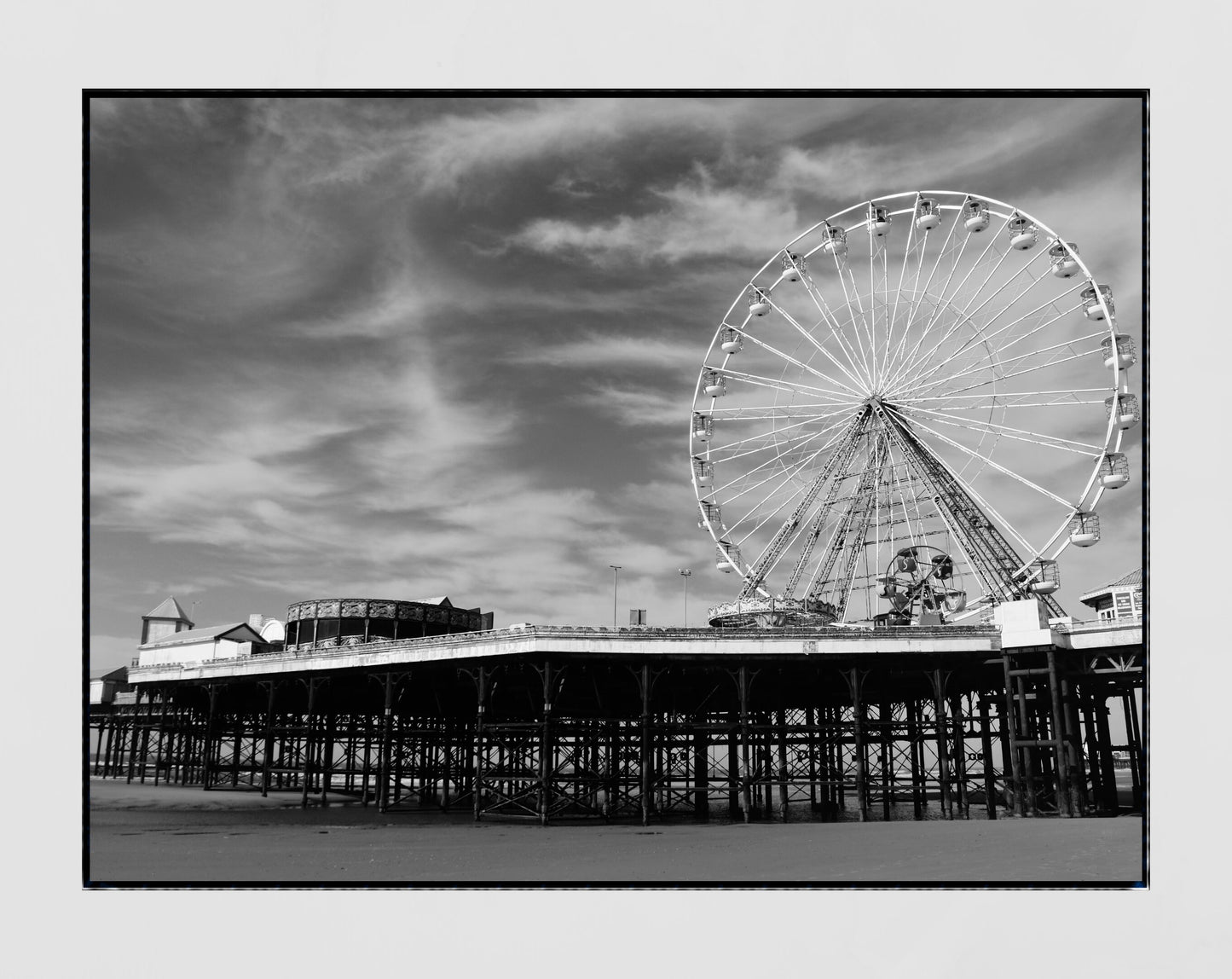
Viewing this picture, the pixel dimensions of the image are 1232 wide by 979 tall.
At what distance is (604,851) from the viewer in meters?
24.1

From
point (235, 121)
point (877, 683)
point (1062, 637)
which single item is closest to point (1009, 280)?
point (1062, 637)

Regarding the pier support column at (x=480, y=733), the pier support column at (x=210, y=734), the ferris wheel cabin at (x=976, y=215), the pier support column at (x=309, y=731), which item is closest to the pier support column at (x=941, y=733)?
the pier support column at (x=480, y=733)

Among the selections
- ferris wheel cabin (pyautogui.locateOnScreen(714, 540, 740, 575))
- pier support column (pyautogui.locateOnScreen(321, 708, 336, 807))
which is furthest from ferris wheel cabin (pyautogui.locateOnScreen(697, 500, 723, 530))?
pier support column (pyautogui.locateOnScreen(321, 708, 336, 807))

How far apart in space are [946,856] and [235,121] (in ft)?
70.9

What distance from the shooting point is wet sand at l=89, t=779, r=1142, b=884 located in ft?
64.1

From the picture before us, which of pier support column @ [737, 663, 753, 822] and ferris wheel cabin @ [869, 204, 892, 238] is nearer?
pier support column @ [737, 663, 753, 822]

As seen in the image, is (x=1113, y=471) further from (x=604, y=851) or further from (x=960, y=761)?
(x=604, y=851)

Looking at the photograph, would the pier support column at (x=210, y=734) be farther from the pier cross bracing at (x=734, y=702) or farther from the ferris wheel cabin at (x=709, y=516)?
the ferris wheel cabin at (x=709, y=516)

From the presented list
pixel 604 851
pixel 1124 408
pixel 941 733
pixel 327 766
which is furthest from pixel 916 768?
pixel 327 766

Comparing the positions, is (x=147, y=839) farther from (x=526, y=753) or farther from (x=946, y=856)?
(x=526, y=753)

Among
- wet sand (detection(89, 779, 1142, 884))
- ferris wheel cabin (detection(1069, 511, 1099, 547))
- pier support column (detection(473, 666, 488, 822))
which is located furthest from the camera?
ferris wheel cabin (detection(1069, 511, 1099, 547))

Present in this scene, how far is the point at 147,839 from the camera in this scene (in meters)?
26.7

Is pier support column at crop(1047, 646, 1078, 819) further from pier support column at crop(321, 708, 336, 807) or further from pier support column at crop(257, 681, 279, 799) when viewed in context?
pier support column at crop(257, 681, 279, 799)

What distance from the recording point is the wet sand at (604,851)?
1953cm
